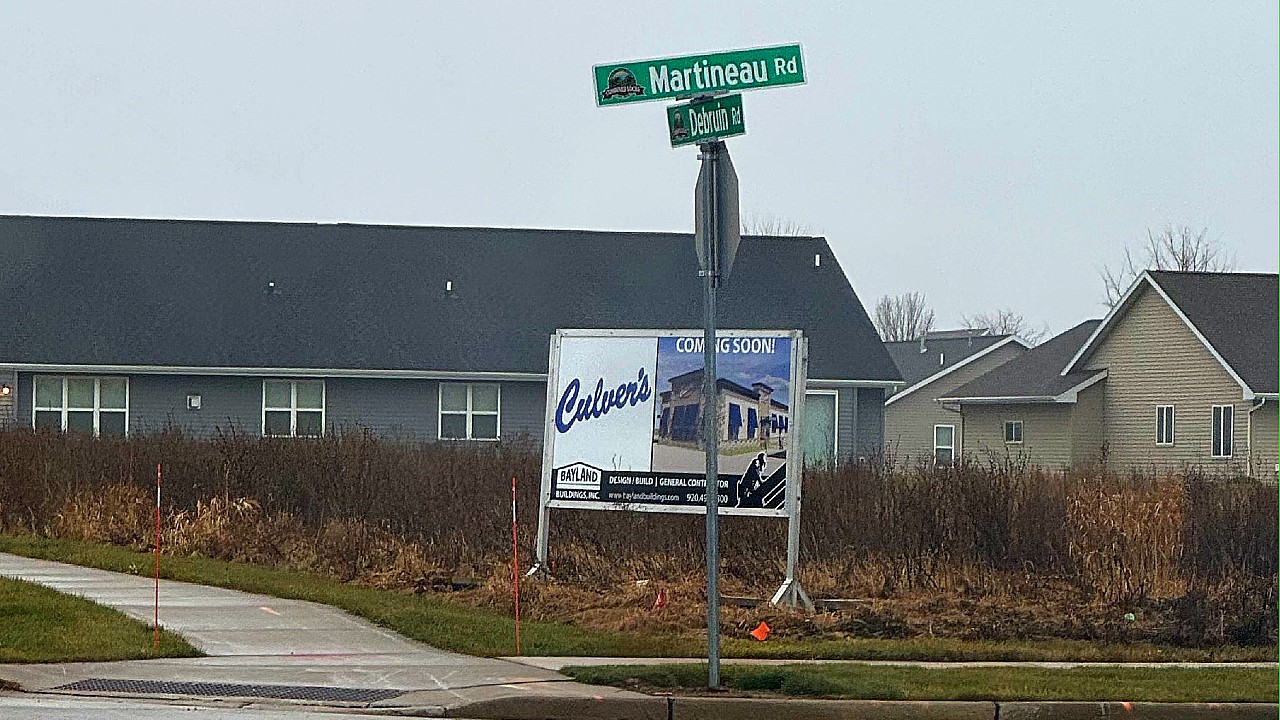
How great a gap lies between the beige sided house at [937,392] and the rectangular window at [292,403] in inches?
808

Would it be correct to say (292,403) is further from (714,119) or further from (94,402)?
(714,119)

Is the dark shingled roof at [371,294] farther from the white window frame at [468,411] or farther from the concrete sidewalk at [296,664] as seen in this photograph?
the concrete sidewalk at [296,664]

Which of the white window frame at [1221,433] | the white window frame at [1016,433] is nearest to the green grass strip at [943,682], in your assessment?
the white window frame at [1221,433]

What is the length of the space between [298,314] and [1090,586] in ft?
82.2

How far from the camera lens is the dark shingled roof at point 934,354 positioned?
62.0 metres

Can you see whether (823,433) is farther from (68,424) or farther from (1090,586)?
(1090,586)

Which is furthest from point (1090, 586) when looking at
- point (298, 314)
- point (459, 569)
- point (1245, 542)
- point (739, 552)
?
point (298, 314)

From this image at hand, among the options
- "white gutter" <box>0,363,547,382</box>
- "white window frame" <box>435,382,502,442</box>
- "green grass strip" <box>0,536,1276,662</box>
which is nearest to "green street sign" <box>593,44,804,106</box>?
"green grass strip" <box>0,536,1276,662</box>

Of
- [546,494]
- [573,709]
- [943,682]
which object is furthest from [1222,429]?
[573,709]

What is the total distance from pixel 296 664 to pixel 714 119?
5.02 m

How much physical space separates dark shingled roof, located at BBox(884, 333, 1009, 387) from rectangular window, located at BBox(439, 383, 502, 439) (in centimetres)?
2556

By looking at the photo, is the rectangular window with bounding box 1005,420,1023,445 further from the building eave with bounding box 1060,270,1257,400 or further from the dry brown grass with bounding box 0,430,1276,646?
the dry brown grass with bounding box 0,430,1276,646

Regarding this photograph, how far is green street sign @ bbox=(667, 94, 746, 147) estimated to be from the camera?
10664 mm

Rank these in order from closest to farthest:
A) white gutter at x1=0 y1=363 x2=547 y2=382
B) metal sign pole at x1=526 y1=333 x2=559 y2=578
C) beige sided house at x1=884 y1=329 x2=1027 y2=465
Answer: metal sign pole at x1=526 y1=333 x2=559 y2=578 → white gutter at x1=0 y1=363 x2=547 y2=382 → beige sided house at x1=884 y1=329 x2=1027 y2=465
